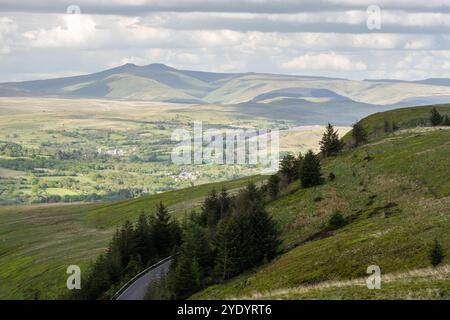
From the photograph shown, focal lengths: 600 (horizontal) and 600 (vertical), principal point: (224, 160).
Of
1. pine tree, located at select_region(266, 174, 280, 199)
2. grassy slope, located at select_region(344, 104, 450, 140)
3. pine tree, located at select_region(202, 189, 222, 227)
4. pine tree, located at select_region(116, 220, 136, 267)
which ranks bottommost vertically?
pine tree, located at select_region(116, 220, 136, 267)

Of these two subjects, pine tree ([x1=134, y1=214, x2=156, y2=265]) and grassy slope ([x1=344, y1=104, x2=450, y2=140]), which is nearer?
pine tree ([x1=134, y1=214, x2=156, y2=265])

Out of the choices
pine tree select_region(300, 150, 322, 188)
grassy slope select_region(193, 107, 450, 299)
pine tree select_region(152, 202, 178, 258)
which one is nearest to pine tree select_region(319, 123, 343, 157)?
grassy slope select_region(193, 107, 450, 299)

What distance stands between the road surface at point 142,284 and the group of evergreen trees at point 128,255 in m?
2.75

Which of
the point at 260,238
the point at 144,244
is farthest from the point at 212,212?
the point at 260,238

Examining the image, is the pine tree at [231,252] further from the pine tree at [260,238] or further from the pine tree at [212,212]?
the pine tree at [212,212]

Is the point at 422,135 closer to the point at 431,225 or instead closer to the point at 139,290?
the point at 431,225

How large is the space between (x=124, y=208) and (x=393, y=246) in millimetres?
138549

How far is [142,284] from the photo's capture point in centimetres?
6775

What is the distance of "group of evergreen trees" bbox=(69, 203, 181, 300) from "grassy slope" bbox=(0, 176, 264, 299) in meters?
16.1

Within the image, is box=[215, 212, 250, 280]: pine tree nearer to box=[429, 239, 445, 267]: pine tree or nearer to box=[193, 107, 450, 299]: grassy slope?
box=[193, 107, 450, 299]: grassy slope

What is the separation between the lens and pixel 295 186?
4090 inches

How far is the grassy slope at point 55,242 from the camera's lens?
103 m

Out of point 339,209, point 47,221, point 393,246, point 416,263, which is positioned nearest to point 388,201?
point 339,209

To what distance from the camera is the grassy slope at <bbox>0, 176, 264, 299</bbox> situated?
4060 inches
